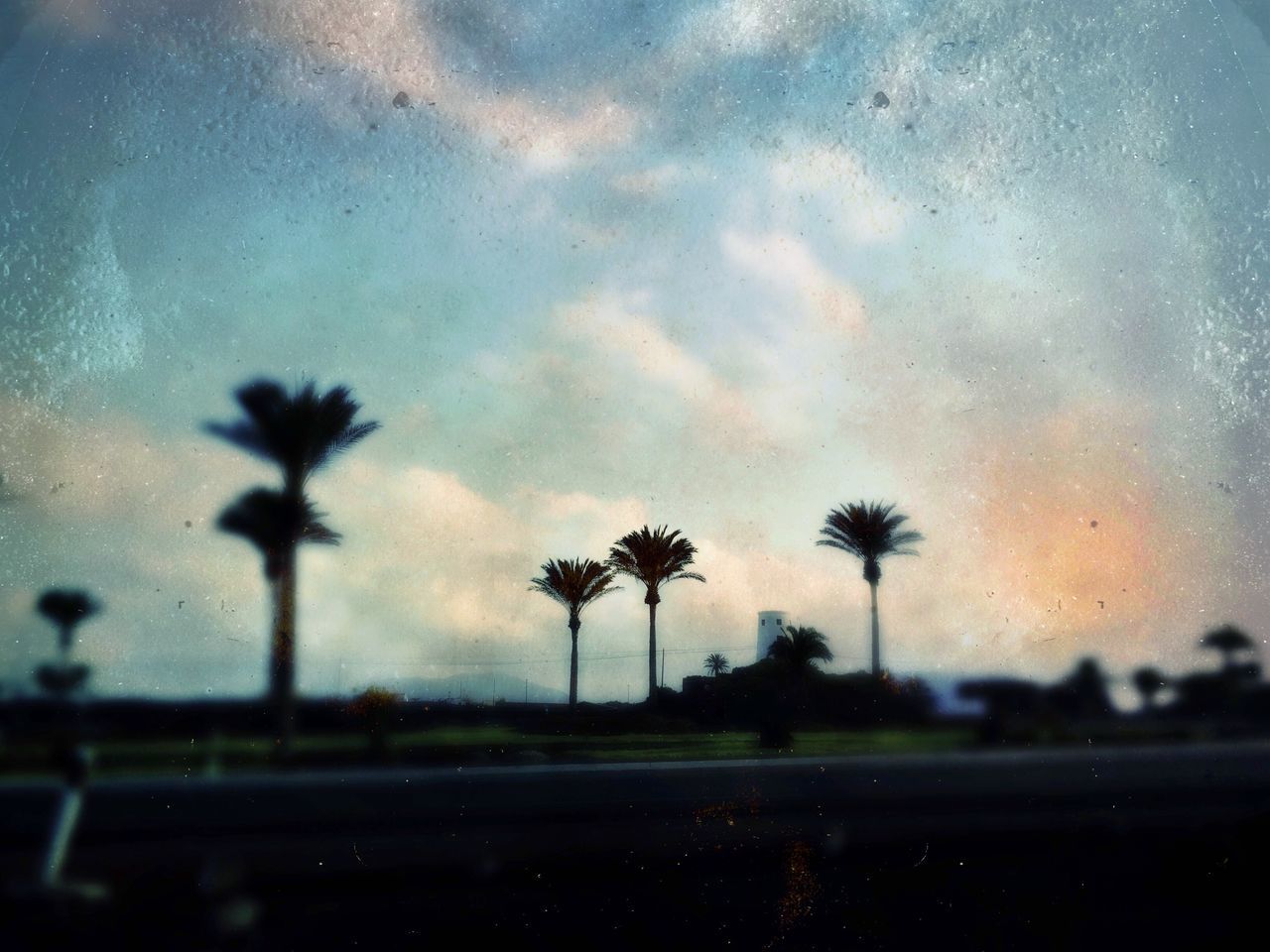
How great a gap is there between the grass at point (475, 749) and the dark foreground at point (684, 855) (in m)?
0.14

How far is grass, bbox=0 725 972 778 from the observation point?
3182 mm

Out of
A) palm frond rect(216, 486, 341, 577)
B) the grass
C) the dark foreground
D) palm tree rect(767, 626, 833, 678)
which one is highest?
palm frond rect(216, 486, 341, 577)

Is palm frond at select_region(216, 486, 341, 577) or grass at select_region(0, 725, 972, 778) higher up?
palm frond at select_region(216, 486, 341, 577)

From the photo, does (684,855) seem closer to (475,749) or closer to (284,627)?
(475,749)

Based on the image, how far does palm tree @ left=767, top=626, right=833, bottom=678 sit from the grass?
407mm

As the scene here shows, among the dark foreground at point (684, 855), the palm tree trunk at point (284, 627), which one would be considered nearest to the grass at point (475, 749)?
the dark foreground at point (684, 855)

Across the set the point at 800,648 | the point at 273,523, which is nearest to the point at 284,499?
the point at 273,523

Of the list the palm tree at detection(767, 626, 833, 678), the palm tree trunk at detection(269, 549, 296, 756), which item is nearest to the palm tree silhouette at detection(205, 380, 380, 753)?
the palm tree trunk at detection(269, 549, 296, 756)

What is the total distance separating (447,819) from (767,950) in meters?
1.53

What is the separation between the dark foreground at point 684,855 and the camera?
3002 mm

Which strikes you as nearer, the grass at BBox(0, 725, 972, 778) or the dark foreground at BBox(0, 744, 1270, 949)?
the dark foreground at BBox(0, 744, 1270, 949)

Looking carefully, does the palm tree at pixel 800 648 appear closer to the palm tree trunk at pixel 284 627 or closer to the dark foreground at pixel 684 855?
the dark foreground at pixel 684 855

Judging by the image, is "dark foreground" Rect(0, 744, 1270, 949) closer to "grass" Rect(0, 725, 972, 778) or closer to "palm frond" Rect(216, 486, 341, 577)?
"grass" Rect(0, 725, 972, 778)

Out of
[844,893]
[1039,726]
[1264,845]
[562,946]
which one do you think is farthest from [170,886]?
[1264,845]
